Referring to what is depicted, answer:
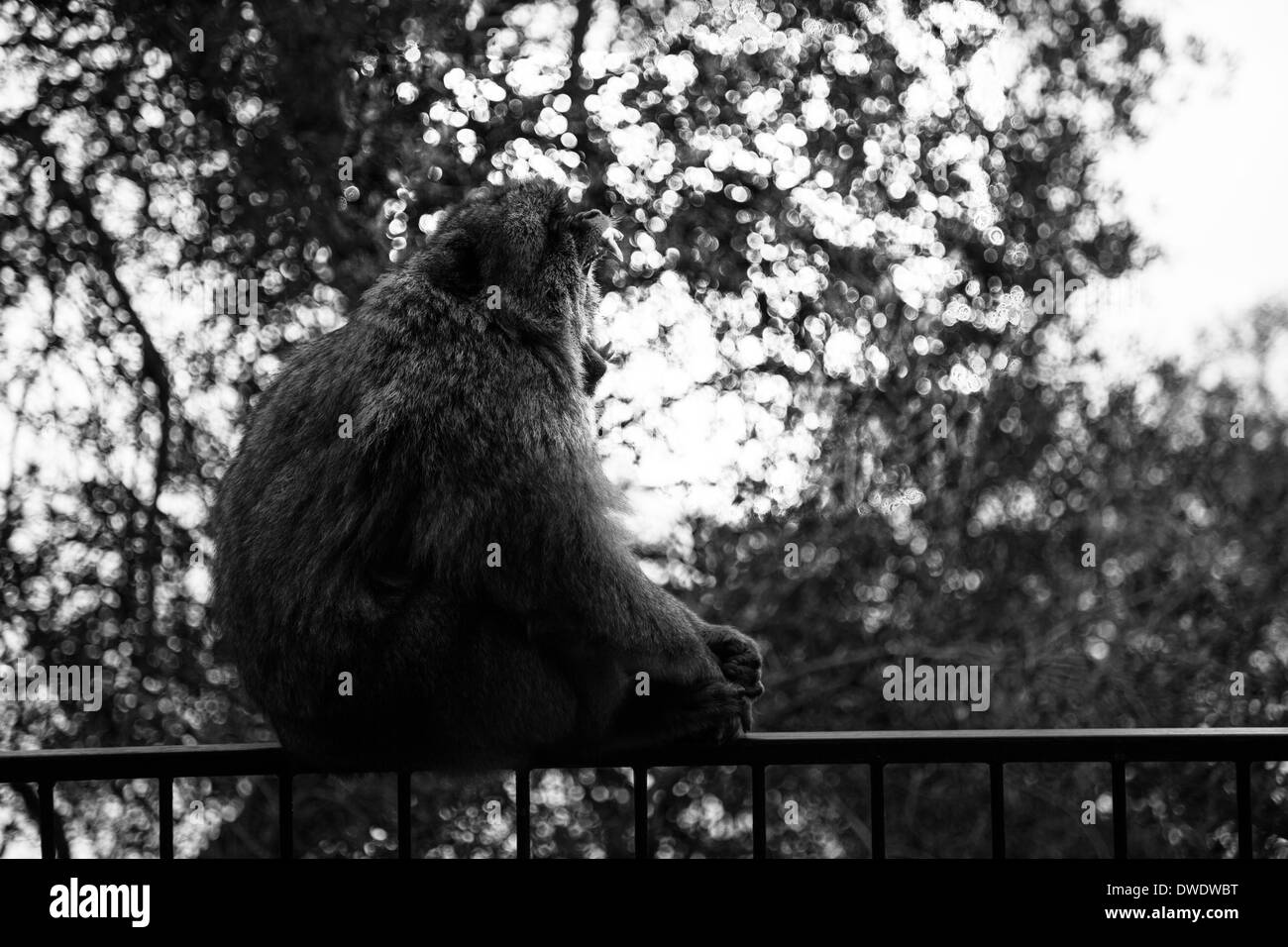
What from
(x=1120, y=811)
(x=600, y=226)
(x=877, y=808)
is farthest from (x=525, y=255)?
(x=1120, y=811)

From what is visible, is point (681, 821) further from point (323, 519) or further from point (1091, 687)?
point (323, 519)

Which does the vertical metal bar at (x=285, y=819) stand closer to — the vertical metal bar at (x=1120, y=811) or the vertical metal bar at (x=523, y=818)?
the vertical metal bar at (x=523, y=818)

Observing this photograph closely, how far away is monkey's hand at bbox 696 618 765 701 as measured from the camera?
229 cm

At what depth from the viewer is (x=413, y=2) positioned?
4129 mm

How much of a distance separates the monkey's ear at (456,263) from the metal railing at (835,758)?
101 cm

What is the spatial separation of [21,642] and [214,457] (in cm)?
91

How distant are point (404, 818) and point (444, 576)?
0.48 metres

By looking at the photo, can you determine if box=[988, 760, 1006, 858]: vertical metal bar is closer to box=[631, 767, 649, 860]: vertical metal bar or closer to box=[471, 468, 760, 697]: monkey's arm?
box=[631, 767, 649, 860]: vertical metal bar

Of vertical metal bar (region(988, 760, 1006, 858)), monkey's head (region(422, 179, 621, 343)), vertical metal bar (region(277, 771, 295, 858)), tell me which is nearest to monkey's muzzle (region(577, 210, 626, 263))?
monkey's head (region(422, 179, 621, 343))

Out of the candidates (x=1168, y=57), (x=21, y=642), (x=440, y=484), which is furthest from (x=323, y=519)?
(x=1168, y=57)

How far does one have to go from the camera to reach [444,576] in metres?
2.10

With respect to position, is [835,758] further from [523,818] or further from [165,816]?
[165,816]

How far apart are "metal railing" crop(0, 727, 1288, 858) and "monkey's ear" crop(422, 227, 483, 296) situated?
3.31ft

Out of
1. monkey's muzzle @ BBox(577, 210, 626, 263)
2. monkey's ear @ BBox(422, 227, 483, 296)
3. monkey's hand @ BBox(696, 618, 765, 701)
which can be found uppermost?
monkey's muzzle @ BBox(577, 210, 626, 263)
